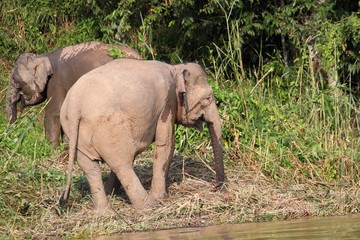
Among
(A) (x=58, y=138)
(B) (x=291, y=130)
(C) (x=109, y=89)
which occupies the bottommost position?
(A) (x=58, y=138)

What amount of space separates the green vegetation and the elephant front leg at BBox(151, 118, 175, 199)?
23 cm

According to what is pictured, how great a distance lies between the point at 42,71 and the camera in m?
14.0

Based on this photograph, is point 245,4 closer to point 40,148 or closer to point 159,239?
point 40,148

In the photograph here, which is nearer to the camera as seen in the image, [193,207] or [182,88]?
[193,207]

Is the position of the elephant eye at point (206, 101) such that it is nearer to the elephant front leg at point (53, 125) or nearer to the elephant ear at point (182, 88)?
the elephant ear at point (182, 88)

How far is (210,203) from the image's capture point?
10289 mm

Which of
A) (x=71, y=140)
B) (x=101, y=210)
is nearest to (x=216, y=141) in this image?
(x=101, y=210)

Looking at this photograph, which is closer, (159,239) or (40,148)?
(159,239)

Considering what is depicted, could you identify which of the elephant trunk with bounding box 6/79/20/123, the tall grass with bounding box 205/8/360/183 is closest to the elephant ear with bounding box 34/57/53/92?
the elephant trunk with bounding box 6/79/20/123

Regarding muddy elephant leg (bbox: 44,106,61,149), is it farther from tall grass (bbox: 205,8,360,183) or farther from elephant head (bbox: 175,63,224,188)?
elephant head (bbox: 175,63,224,188)

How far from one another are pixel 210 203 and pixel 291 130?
2152mm

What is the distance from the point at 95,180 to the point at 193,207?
3.13 feet

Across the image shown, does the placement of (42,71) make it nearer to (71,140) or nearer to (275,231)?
(71,140)

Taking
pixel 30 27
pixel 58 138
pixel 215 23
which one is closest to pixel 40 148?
pixel 58 138
